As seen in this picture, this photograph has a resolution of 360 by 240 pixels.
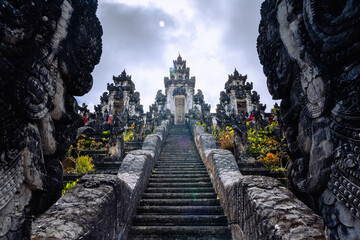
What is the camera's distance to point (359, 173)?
118 cm

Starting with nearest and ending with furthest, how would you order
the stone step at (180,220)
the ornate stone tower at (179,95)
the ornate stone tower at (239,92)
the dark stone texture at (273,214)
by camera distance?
1. the dark stone texture at (273,214)
2. the stone step at (180,220)
3. the ornate stone tower at (239,92)
4. the ornate stone tower at (179,95)

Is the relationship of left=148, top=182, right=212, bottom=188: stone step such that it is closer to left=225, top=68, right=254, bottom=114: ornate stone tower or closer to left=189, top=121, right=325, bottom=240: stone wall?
left=189, top=121, right=325, bottom=240: stone wall

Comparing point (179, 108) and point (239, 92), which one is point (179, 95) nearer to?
point (179, 108)

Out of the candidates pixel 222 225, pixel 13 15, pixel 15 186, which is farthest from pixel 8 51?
pixel 222 225

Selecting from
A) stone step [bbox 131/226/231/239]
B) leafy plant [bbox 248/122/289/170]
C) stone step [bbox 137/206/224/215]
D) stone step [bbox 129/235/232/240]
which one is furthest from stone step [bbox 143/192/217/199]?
leafy plant [bbox 248/122/289/170]

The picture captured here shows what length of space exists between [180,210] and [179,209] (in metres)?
0.03

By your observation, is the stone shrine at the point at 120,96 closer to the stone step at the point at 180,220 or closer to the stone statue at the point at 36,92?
the stone step at the point at 180,220

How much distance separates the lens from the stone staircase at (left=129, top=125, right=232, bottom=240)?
11.2 ft

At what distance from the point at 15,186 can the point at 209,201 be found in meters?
3.63

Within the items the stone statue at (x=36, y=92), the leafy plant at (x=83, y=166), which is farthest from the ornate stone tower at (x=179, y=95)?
the stone statue at (x=36, y=92)

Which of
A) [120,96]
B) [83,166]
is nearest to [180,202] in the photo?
[83,166]

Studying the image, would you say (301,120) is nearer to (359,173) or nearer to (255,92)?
(359,173)

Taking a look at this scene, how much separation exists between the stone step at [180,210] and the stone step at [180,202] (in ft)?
0.72

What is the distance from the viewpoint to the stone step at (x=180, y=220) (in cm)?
362
